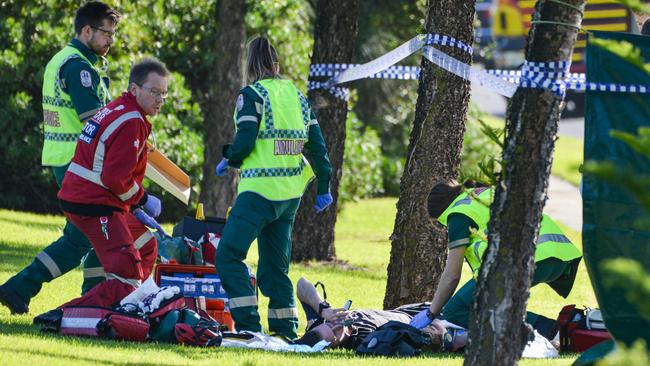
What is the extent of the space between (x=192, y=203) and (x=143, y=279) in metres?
8.35

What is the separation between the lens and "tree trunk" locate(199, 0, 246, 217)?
14.1 meters

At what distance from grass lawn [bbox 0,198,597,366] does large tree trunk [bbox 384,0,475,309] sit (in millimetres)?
1025

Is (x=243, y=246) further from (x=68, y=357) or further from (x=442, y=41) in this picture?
(x=442, y=41)

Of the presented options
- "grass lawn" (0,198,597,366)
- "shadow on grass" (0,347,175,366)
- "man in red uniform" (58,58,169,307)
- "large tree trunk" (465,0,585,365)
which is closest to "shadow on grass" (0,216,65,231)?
"grass lawn" (0,198,597,366)

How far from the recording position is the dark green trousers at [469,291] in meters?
7.48

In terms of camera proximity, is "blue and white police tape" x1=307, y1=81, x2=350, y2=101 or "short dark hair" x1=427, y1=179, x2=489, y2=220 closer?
"short dark hair" x1=427, y1=179, x2=489, y2=220

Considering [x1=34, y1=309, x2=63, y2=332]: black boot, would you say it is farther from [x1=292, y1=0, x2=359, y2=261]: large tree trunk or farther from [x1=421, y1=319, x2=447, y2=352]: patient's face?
[x1=292, y1=0, x2=359, y2=261]: large tree trunk

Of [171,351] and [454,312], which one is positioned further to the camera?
[454,312]

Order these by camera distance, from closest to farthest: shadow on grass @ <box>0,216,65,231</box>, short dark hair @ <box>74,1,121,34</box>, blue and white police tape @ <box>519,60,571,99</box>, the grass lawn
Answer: blue and white police tape @ <box>519,60,571,99</box>, the grass lawn, short dark hair @ <box>74,1,121,34</box>, shadow on grass @ <box>0,216,65,231</box>

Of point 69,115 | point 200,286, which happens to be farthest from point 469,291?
point 69,115

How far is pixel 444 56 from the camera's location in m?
8.26

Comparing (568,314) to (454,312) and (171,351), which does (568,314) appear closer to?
(454,312)

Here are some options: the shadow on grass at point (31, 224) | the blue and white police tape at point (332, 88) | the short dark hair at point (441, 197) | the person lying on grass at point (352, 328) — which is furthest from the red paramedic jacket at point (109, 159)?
the shadow on grass at point (31, 224)

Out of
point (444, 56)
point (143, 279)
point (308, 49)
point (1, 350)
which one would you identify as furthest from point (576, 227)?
point (1, 350)
